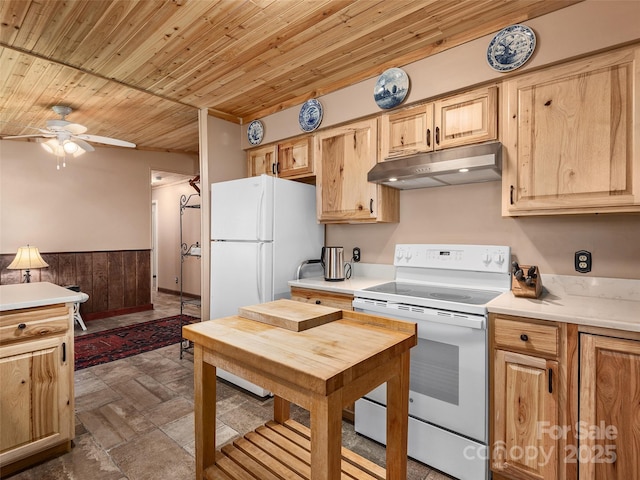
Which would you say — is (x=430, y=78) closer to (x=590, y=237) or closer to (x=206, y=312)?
(x=590, y=237)

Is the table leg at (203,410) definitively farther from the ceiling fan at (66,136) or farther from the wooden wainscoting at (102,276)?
the wooden wainscoting at (102,276)

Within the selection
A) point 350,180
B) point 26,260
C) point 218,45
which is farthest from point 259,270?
point 26,260

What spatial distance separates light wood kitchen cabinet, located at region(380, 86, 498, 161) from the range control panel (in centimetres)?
71

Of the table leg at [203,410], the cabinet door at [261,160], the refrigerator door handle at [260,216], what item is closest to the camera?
the table leg at [203,410]

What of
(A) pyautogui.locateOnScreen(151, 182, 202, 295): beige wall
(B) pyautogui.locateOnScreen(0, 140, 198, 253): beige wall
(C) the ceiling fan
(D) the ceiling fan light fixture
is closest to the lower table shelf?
(C) the ceiling fan

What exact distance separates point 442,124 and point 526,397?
1651 millimetres

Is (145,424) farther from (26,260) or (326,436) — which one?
(26,260)

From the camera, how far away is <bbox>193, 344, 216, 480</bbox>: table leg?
1219mm

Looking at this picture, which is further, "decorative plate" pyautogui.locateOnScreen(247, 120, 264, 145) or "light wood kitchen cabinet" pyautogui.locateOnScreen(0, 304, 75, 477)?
"decorative plate" pyautogui.locateOnScreen(247, 120, 264, 145)

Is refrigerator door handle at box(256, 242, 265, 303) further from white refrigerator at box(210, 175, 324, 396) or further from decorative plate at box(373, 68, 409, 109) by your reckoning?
decorative plate at box(373, 68, 409, 109)

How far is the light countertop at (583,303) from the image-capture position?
141 cm

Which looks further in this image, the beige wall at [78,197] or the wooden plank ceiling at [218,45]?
the beige wall at [78,197]

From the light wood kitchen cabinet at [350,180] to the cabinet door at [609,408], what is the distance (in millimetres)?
1485

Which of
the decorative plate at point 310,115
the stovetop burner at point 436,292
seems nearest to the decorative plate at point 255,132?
the decorative plate at point 310,115
